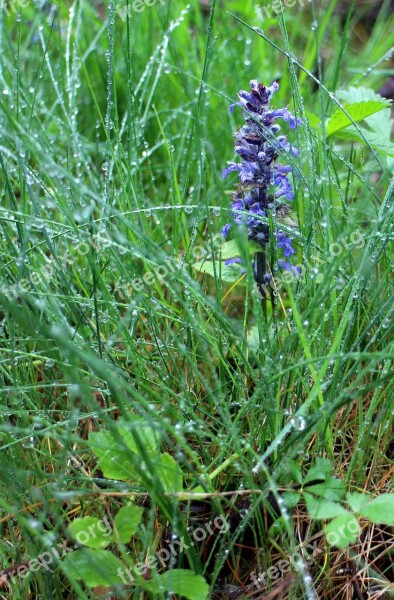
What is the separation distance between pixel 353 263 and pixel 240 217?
28cm

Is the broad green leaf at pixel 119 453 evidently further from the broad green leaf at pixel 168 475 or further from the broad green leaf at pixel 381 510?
the broad green leaf at pixel 381 510

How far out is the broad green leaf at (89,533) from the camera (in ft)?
3.48

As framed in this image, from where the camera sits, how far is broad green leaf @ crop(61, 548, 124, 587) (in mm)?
1009

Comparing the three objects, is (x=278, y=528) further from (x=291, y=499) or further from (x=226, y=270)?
(x=226, y=270)

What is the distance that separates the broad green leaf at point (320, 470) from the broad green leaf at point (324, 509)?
52 mm

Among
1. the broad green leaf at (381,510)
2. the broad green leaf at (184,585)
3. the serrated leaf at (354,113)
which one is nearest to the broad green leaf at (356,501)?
the broad green leaf at (381,510)

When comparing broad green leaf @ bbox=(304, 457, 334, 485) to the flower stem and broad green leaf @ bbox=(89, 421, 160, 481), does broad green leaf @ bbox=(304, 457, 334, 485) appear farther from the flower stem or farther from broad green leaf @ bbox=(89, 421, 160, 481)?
the flower stem

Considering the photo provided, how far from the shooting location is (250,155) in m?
1.50

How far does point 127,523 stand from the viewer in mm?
1048

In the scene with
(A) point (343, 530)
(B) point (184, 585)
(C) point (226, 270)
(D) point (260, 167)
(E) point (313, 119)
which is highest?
(E) point (313, 119)

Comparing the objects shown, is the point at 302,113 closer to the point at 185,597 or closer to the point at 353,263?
the point at 353,263

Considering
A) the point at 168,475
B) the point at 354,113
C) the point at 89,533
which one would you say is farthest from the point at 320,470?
the point at 354,113

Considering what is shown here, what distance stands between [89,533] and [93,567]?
0.19 feet

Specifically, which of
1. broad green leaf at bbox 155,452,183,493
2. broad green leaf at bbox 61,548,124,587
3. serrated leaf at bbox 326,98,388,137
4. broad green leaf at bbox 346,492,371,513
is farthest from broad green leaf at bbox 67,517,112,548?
serrated leaf at bbox 326,98,388,137
